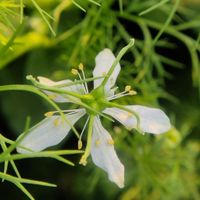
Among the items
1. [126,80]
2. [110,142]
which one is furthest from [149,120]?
[126,80]

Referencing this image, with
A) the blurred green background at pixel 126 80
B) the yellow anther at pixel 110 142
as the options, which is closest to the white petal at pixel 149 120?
the yellow anther at pixel 110 142

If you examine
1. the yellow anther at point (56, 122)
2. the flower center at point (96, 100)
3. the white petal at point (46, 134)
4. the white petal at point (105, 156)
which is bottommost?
the white petal at point (105, 156)

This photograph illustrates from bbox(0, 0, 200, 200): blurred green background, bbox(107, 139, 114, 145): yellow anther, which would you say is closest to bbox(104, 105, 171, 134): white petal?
bbox(107, 139, 114, 145): yellow anther

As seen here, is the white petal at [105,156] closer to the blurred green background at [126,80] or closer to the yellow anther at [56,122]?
the yellow anther at [56,122]

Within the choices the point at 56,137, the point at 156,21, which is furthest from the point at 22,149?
the point at 156,21

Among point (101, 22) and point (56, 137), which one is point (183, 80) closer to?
point (101, 22)
